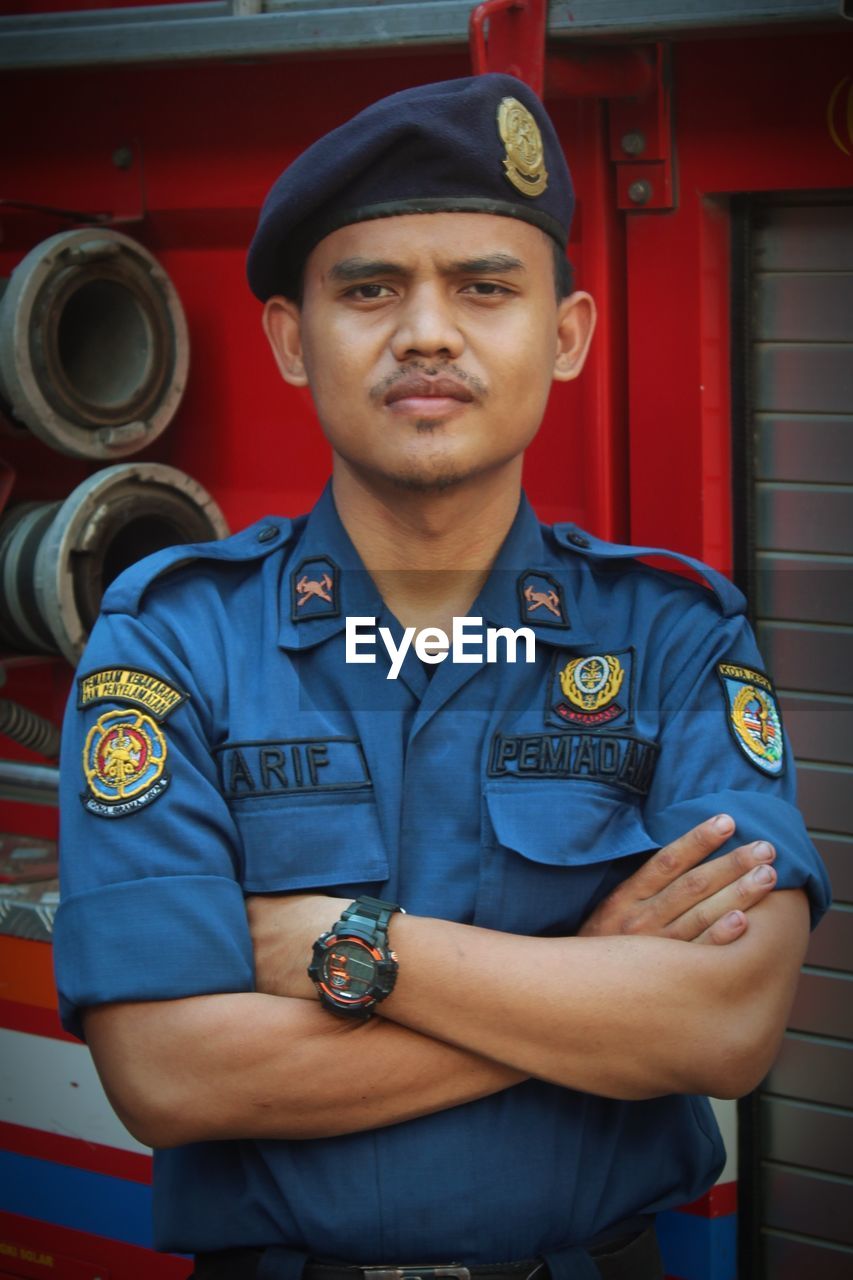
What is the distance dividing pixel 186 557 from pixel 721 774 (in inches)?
27.9

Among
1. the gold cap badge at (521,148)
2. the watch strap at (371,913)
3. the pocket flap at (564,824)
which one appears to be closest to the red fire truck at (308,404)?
the gold cap badge at (521,148)

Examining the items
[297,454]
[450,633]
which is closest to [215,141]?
[297,454]

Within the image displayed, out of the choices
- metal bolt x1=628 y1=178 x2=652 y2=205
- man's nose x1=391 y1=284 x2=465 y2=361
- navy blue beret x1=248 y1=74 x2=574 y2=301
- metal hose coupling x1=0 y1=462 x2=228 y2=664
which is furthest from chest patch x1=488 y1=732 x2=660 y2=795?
metal hose coupling x1=0 y1=462 x2=228 y2=664

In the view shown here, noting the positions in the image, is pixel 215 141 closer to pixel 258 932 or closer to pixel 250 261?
pixel 250 261

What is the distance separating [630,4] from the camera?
216 centimetres

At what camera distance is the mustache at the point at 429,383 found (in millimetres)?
1750

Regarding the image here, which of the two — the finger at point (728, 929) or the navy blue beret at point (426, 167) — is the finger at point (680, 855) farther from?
the navy blue beret at point (426, 167)

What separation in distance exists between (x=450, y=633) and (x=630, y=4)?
93 cm

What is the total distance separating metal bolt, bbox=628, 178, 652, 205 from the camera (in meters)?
2.40

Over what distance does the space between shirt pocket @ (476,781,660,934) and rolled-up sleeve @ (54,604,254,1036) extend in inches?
11.7

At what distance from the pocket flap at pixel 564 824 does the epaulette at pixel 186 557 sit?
0.46 metres

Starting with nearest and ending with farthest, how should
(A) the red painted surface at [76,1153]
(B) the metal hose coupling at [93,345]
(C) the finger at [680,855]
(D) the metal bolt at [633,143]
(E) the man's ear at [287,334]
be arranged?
(C) the finger at [680,855] < (E) the man's ear at [287,334] < (D) the metal bolt at [633,143] < (B) the metal hose coupling at [93,345] < (A) the red painted surface at [76,1153]

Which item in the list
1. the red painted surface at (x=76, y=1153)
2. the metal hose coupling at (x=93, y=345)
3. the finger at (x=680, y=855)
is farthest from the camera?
the red painted surface at (x=76, y=1153)

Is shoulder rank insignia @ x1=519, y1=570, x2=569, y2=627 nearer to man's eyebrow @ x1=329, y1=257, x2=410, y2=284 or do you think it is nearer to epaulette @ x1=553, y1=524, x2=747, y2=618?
epaulette @ x1=553, y1=524, x2=747, y2=618
